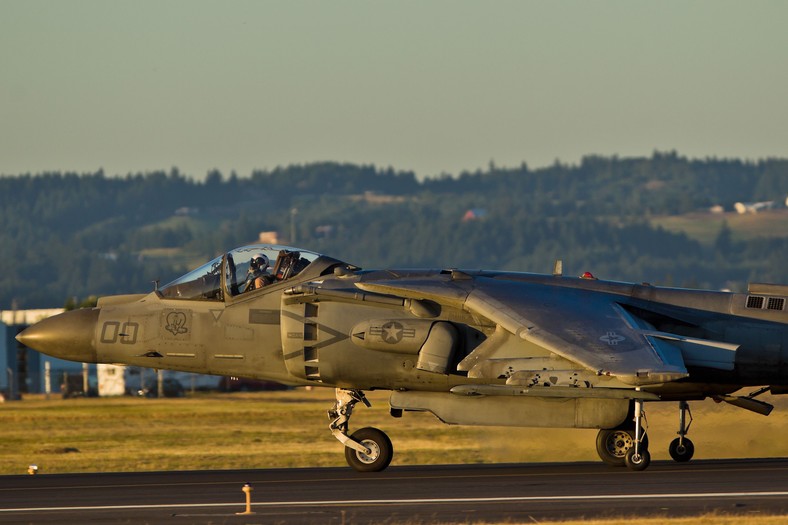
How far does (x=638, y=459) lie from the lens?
18562mm

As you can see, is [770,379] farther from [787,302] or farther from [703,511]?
[703,511]

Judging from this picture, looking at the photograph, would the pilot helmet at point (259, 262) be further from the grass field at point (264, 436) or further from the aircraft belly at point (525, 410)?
the grass field at point (264, 436)

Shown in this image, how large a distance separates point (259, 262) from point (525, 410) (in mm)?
4627

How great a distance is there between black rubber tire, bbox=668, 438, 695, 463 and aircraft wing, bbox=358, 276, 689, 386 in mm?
2973

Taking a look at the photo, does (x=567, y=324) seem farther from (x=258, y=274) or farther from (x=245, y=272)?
(x=245, y=272)

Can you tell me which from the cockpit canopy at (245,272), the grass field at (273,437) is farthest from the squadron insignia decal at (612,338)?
the cockpit canopy at (245,272)

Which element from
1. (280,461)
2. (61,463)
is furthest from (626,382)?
(61,463)

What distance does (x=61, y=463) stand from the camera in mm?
27109

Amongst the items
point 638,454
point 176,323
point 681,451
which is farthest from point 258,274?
point 681,451

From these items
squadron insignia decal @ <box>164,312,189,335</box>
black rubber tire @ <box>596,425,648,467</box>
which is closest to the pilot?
squadron insignia decal @ <box>164,312,189,335</box>

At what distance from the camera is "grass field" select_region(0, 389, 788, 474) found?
23.2m

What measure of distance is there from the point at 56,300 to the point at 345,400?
7069 inches

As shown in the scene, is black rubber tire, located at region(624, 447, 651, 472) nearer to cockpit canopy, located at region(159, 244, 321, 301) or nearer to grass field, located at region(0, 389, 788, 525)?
grass field, located at region(0, 389, 788, 525)

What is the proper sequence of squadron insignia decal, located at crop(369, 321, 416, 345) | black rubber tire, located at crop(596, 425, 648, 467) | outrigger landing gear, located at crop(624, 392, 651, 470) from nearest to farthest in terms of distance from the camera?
1. outrigger landing gear, located at crop(624, 392, 651, 470)
2. squadron insignia decal, located at crop(369, 321, 416, 345)
3. black rubber tire, located at crop(596, 425, 648, 467)
